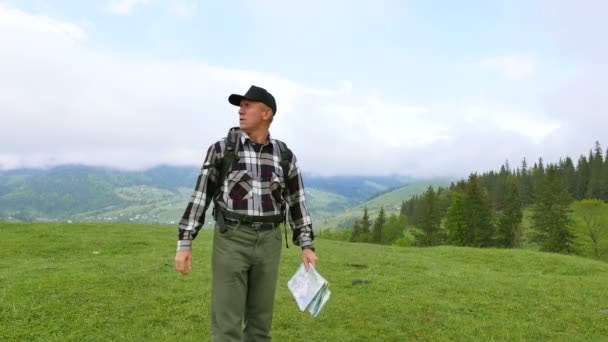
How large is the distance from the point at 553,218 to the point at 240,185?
68.9 metres

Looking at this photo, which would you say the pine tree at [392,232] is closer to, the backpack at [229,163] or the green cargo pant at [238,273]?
the green cargo pant at [238,273]

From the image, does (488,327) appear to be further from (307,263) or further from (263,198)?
(263,198)

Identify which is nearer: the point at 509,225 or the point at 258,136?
the point at 258,136

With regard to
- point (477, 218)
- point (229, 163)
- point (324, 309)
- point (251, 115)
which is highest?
point (251, 115)

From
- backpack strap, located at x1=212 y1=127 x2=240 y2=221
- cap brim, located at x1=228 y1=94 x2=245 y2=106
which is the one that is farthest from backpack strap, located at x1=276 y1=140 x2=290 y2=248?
cap brim, located at x1=228 y1=94 x2=245 y2=106

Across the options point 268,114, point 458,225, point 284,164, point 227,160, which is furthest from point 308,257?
point 458,225

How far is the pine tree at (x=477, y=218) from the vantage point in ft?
219

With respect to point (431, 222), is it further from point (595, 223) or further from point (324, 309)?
point (324, 309)

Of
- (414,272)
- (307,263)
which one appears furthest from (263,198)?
(414,272)

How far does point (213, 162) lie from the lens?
574 cm

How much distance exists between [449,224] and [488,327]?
200 feet

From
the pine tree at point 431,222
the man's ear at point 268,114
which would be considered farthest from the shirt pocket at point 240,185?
the pine tree at point 431,222

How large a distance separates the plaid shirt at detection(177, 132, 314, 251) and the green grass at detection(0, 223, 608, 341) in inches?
178

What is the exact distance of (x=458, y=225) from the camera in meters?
67.8
